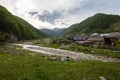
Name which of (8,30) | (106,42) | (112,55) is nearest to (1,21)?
(8,30)

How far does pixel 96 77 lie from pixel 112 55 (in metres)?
38.0

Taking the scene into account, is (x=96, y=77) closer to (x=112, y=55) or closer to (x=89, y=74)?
(x=89, y=74)

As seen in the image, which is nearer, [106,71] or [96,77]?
[96,77]

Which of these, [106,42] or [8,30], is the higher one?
[8,30]

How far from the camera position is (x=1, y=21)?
572 feet

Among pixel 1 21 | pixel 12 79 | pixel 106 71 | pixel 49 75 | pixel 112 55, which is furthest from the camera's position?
pixel 1 21

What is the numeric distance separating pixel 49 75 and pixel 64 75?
1915 millimetres

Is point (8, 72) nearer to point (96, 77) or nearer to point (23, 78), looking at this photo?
point (23, 78)

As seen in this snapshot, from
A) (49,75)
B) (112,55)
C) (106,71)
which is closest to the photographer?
(49,75)

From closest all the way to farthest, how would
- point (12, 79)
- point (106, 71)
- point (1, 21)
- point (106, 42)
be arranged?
point (12, 79)
point (106, 71)
point (106, 42)
point (1, 21)

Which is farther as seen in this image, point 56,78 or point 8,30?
point 8,30

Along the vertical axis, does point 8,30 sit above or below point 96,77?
above

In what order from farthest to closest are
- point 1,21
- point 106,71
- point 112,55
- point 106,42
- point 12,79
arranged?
1. point 1,21
2. point 106,42
3. point 112,55
4. point 106,71
5. point 12,79

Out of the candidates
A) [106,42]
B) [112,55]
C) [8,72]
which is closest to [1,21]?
[106,42]
